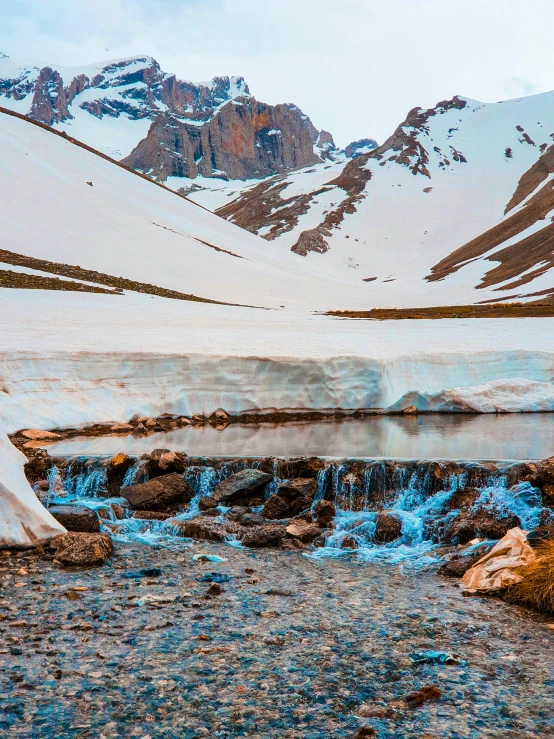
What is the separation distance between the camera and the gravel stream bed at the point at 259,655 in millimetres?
6641

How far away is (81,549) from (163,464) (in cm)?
481

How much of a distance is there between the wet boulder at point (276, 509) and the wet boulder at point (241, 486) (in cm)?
79

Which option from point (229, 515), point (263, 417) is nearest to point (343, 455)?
point (229, 515)

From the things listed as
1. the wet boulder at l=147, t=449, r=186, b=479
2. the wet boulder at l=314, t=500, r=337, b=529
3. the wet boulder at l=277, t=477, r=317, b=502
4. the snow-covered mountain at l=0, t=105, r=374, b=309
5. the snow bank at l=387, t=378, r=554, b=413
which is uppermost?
the snow-covered mountain at l=0, t=105, r=374, b=309

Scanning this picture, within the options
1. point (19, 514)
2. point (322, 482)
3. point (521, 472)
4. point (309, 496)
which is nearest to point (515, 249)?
point (521, 472)

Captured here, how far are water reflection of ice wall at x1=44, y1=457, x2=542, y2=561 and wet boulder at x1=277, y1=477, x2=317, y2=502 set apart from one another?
0.65 feet

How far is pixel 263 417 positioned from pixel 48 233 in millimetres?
52083

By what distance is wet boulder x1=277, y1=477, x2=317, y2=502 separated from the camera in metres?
15.1

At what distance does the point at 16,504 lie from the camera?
12.0m

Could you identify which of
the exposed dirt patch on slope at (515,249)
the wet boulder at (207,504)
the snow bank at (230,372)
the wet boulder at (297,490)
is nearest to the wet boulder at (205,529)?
the wet boulder at (207,504)

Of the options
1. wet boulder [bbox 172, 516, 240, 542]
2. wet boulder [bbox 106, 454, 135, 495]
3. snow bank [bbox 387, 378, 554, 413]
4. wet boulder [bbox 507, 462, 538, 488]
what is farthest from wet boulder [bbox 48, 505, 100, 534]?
snow bank [bbox 387, 378, 554, 413]

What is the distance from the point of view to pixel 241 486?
15359 millimetres

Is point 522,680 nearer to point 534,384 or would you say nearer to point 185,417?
point 185,417

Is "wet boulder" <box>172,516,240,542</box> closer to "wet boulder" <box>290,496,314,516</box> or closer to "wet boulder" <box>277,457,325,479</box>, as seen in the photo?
"wet boulder" <box>290,496,314,516</box>
